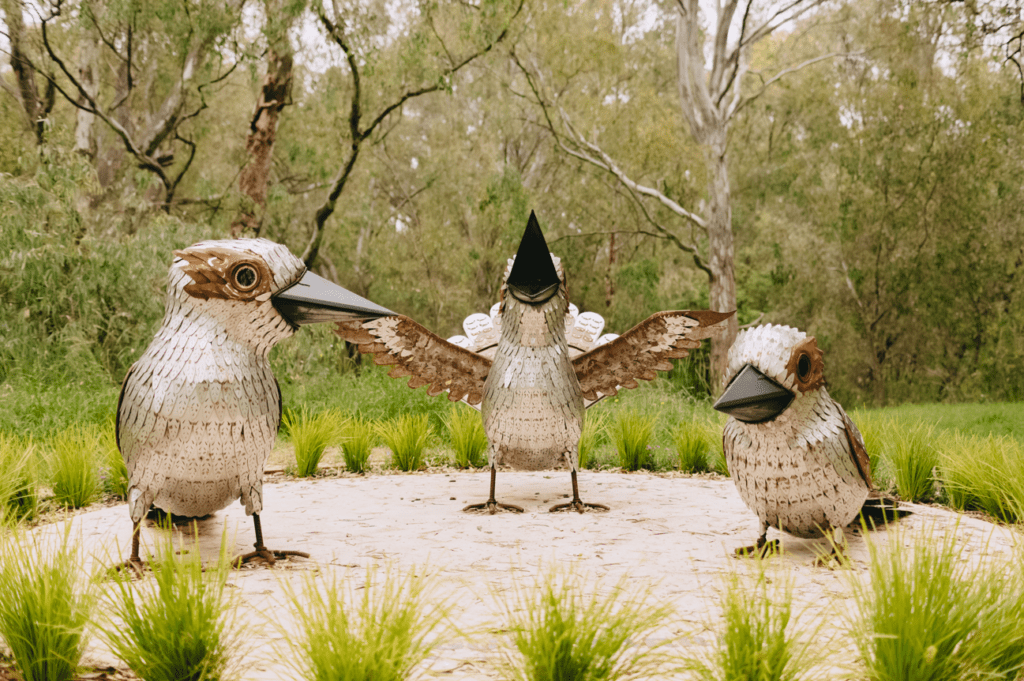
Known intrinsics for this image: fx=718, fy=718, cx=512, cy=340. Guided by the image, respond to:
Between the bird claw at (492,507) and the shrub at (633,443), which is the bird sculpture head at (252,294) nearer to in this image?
the bird claw at (492,507)

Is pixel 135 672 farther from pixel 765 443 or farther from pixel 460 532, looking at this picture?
pixel 765 443

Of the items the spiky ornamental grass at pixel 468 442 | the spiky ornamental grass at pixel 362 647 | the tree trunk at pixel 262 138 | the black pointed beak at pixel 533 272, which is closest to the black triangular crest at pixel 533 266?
the black pointed beak at pixel 533 272

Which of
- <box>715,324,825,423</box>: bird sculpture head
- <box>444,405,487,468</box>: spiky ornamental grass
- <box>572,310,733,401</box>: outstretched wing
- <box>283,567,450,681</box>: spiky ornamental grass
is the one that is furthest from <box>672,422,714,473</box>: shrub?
<box>283,567,450,681</box>: spiky ornamental grass

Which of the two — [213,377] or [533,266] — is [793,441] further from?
[213,377]

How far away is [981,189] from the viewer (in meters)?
13.1

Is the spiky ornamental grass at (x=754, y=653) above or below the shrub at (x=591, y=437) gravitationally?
below

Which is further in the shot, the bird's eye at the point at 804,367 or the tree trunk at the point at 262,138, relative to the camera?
the tree trunk at the point at 262,138

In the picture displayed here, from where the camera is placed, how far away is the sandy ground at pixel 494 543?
2.31 meters

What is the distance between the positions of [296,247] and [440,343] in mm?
13515

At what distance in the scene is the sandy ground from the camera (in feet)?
7.59

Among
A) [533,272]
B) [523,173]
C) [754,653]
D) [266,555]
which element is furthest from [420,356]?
[523,173]

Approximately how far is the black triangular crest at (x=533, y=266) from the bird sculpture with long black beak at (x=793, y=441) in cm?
138

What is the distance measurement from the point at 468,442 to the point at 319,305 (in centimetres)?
346

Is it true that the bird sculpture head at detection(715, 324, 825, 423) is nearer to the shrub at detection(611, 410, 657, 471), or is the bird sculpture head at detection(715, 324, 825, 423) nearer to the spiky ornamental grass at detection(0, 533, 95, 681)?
the spiky ornamental grass at detection(0, 533, 95, 681)
